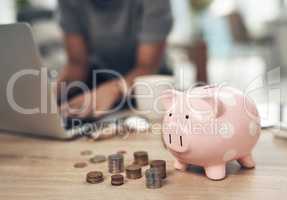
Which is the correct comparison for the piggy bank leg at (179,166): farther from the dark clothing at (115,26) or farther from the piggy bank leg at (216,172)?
the dark clothing at (115,26)

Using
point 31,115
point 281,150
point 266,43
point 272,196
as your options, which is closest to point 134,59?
point 31,115

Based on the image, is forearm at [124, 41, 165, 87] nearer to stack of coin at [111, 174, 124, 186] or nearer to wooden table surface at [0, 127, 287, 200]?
wooden table surface at [0, 127, 287, 200]

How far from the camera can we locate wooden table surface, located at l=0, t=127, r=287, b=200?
527mm

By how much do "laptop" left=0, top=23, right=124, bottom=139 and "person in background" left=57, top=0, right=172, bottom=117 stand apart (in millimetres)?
315

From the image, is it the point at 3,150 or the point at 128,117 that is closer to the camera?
the point at 3,150

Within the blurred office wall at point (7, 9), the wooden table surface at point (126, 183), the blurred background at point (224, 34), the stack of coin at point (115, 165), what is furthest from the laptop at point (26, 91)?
the blurred office wall at point (7, 9)

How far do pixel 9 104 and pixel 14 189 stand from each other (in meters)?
0.27

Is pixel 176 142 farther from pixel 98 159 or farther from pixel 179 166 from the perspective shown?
pixel 98 159

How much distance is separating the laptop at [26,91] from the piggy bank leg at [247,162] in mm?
348

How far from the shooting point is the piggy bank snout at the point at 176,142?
0.54 m

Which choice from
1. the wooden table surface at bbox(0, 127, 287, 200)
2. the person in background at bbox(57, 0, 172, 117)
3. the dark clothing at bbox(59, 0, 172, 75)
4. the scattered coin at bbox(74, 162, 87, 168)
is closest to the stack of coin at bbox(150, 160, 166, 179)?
the wooden table surface at bbox(0, 127, 287, 200)

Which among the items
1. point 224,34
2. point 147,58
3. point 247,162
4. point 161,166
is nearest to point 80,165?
point 161,166

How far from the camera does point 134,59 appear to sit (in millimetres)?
1367

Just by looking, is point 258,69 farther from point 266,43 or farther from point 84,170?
point 84,170
